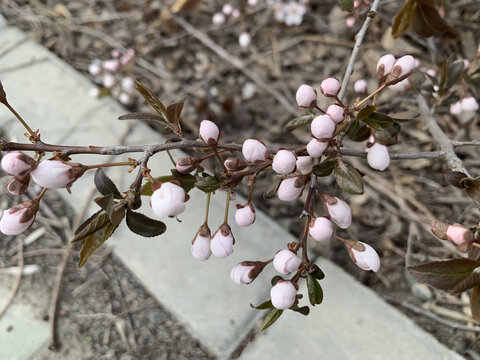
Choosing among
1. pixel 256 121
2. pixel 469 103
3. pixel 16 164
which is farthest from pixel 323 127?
pixel 256 121

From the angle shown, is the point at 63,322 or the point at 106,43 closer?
the point at 63,322

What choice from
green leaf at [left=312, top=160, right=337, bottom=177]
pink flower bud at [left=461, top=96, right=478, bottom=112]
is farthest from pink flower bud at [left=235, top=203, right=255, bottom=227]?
pink flower bud at [left=461, top=96, right=478, bottom=112]

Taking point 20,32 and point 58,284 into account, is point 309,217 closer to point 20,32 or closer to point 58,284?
point 58,284

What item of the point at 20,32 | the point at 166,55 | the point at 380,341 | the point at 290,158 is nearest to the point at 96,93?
the point at 166,55

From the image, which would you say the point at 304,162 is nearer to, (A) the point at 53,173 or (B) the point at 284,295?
(B) the point at 284,295

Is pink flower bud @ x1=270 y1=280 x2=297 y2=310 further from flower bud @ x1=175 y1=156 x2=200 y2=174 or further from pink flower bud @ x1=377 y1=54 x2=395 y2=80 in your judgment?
pink flower bud @ x1=377 y1=54 x2=395 y2=80
